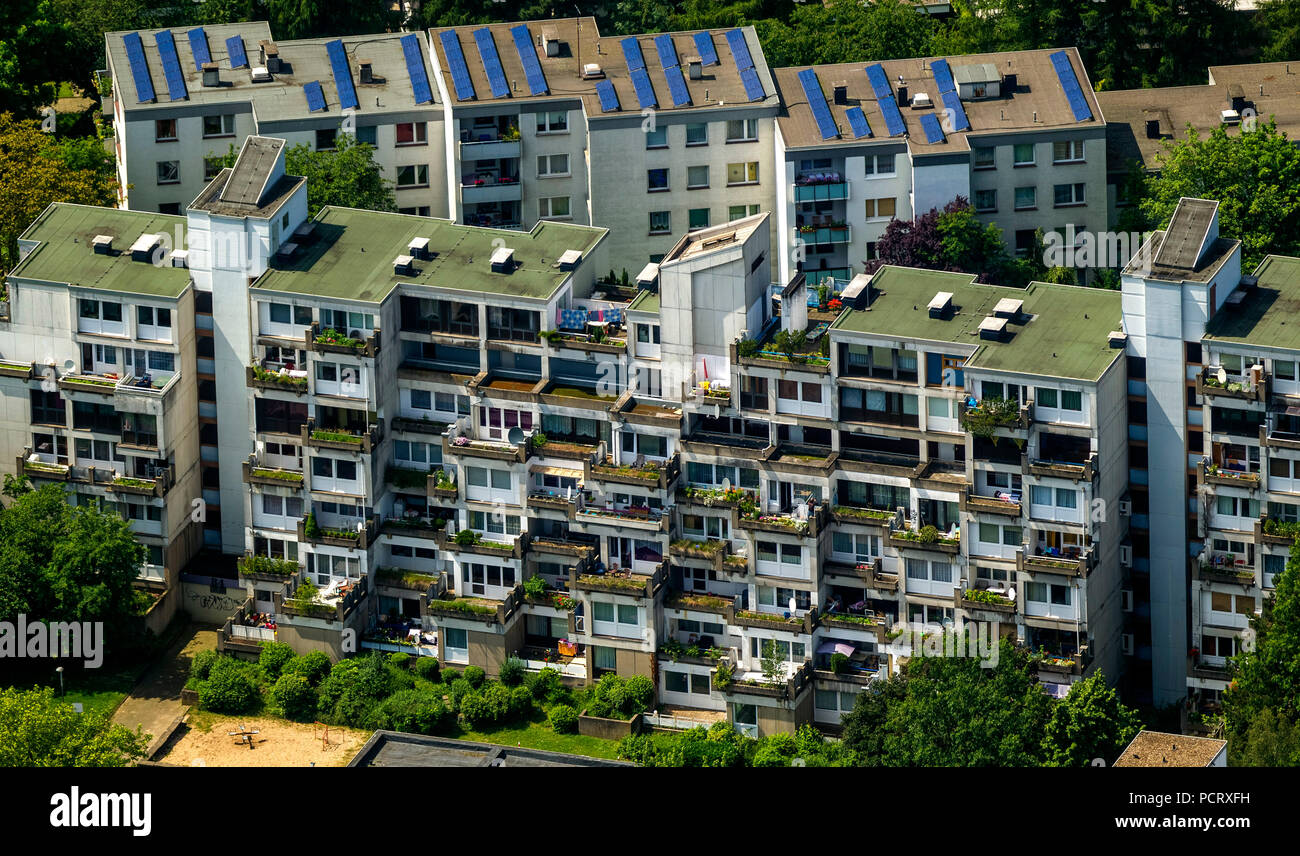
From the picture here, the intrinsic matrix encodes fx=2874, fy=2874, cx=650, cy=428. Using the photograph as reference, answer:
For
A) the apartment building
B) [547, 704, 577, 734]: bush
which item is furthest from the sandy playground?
the apartment building

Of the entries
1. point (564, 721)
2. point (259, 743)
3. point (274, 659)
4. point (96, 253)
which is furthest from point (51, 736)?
point (96, 253)

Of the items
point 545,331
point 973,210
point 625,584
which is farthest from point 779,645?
point 973,210

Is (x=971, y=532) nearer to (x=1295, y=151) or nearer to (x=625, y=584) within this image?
(x=625, y=584)

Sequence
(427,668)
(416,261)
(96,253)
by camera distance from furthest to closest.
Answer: (96,253) → (416,261) → (427,668)

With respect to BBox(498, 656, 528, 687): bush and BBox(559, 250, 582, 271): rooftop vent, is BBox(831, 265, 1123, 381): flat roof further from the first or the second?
BBox(498, 656, 528, 687): bush

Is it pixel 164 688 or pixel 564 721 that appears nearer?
pixel 564 721

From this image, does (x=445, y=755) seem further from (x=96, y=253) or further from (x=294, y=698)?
(x=96, y=253)

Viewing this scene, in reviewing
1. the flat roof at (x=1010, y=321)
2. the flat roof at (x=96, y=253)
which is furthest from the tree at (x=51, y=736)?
the flat roof at (x=1010, y=321)

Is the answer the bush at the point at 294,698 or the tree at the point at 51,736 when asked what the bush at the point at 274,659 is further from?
the tree at the point at 51,736
